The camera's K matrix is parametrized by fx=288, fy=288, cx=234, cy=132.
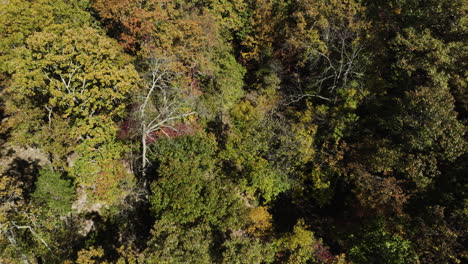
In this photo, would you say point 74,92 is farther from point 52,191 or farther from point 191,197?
point 191,197

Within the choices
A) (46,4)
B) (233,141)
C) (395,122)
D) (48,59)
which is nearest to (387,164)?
(395,122)

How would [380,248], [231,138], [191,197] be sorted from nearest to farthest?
[380,248] → [191,197] → [231,138]

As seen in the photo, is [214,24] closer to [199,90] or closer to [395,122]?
[199,90]

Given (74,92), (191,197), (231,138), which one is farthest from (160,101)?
(191,197)

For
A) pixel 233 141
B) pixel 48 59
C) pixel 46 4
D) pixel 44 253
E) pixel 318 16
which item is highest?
pixel 318 16

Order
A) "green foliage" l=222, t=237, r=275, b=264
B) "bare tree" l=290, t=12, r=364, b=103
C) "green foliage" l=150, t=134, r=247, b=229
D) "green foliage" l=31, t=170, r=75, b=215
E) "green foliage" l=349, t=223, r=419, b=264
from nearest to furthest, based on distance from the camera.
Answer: "green foliage" l=222, t=237, r=275, b=264, "green foliage" l=349, t=223, r=419, b=264, "green foliage" l=150, t=134, r=247, b=229, "green foliage" l=31, t=170, r=75, b=215, "bare tree" l=290, t=12, r=364, b=103

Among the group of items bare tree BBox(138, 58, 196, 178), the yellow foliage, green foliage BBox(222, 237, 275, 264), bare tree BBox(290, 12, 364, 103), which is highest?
bare tree BBox(290, 12, 364, 103)

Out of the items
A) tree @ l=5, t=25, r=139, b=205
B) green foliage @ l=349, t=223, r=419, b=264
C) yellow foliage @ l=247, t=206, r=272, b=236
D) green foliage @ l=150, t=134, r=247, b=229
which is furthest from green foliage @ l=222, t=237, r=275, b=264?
tree @ l=5, t=25, r=139, b=205

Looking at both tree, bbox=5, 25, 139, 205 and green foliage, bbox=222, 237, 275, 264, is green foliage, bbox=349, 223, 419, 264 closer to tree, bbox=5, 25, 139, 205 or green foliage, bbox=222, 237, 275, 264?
green foliage, bbox=222, 237, 275, 264
